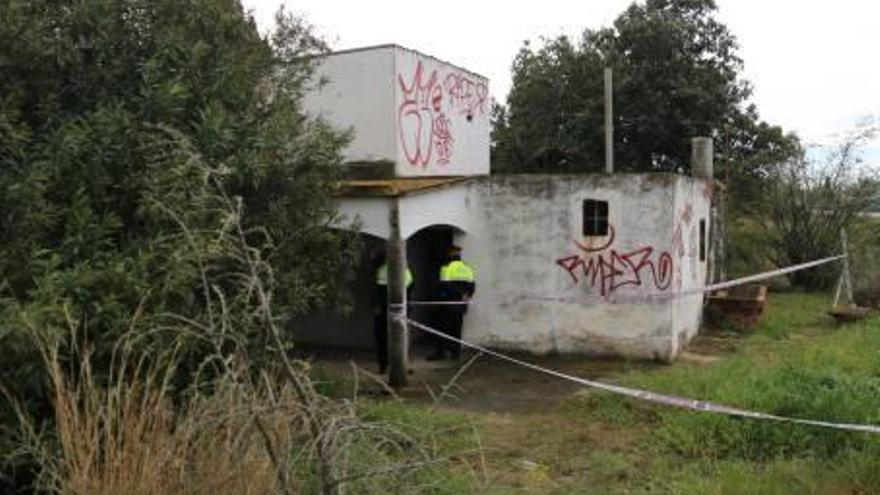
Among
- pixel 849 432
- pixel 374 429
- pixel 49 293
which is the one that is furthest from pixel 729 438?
pixel 49 293

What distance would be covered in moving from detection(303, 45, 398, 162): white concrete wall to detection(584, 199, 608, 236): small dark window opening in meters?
2.70

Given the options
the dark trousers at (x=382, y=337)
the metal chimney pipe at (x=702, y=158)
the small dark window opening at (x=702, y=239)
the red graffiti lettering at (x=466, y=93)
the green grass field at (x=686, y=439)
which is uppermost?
the red graffiti lettering at (x=466, y=93)

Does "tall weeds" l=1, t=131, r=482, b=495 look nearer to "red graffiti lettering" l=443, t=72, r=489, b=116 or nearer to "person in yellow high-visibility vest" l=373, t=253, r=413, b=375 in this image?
"person in yellow high-visibility vest" l=373, t=253, r=413, b=375

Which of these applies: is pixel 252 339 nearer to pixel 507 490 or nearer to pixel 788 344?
pixel 507 490

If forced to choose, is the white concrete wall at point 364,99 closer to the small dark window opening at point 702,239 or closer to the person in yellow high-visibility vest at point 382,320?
the person in yellow high-visibility vest at point 382,320

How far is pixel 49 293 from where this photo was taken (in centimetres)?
475

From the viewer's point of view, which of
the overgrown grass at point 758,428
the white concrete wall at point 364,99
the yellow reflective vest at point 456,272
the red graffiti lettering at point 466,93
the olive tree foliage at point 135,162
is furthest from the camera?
the red graffiti lettering at point 466,93

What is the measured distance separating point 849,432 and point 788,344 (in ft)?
20.9

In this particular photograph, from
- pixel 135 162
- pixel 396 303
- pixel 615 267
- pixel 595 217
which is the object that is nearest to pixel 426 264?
pixel 595 217

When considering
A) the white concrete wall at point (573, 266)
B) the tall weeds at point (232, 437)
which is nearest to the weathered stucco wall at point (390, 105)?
the white concrete wall at point (573, 266)

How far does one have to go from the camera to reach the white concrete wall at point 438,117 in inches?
465

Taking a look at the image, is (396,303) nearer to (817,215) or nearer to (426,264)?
(426,264)

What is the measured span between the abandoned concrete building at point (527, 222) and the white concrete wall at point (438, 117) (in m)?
0.03

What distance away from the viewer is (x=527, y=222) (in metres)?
12.5
